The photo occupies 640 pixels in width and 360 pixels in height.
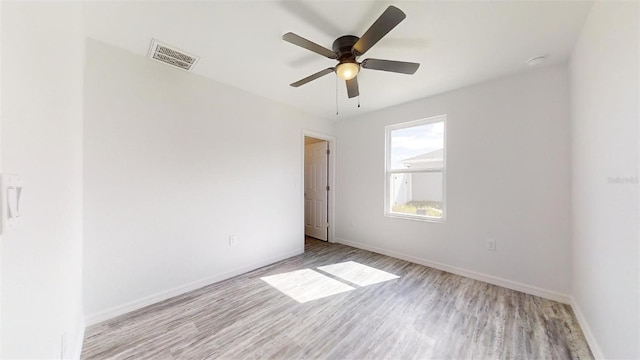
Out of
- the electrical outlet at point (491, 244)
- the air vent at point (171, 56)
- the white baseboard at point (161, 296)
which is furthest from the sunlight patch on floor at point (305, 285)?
the air vent at point (171, 56)

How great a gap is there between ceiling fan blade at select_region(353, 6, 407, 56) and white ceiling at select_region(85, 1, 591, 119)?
0.19 metres

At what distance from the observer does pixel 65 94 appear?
1.19 metres

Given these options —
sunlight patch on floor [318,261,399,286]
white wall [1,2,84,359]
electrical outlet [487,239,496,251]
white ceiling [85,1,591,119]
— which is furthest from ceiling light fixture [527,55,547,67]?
white wall [1,2,84,359]

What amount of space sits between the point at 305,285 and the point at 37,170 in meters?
2.35

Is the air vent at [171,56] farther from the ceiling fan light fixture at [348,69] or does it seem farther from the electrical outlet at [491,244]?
the electrical outlet at [491,244]

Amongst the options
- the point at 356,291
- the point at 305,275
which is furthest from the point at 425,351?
the point at 305,275

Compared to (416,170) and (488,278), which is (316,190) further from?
(488,278)

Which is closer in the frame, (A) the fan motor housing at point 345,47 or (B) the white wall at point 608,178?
(B) the white wall at point 608,178

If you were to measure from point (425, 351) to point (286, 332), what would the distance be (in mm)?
1052

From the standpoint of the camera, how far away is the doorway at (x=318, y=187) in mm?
4395

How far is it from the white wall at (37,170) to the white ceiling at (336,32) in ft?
2.02

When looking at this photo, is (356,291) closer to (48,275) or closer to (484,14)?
(48,275)

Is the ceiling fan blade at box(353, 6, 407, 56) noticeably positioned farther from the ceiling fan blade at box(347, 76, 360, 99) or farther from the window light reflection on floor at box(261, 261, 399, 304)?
the window light reflection on floor at box(261, 261, 399, 304)

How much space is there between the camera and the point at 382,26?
1.44 meters
